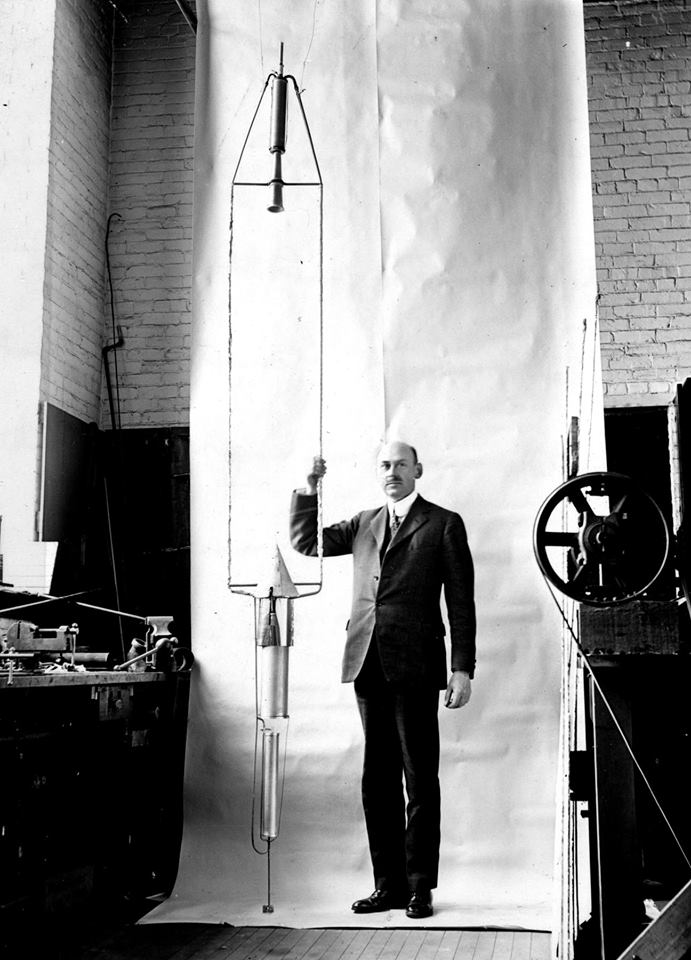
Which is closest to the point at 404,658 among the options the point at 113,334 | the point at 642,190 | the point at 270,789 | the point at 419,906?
the point at 270,789

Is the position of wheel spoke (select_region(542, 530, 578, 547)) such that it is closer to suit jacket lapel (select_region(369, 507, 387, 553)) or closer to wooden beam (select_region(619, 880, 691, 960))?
wooden beam (select_region(619, 880, 691, 960))

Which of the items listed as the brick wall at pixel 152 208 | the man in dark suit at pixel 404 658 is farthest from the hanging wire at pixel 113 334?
the man in dark suit at pixel 404 658

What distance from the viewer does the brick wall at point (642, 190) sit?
5.26m

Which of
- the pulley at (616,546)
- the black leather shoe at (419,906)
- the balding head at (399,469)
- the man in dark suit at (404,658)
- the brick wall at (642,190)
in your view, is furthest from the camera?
the brick wall at (642,190)

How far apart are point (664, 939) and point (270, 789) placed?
2.20m

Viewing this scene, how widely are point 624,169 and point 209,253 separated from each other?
2.07 m

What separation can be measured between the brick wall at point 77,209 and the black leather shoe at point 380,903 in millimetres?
2506

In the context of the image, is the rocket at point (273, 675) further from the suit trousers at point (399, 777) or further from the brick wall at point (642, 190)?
the brick wall at point (642, 190)

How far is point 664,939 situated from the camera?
2.46 meters

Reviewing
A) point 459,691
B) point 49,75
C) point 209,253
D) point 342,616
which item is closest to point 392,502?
point 342,616

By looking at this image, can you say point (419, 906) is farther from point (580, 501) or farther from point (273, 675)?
point (580, 501)

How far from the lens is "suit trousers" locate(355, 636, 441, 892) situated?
4324 mm

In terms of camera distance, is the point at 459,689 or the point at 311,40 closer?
the point at 459,689

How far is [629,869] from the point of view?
2740mm
